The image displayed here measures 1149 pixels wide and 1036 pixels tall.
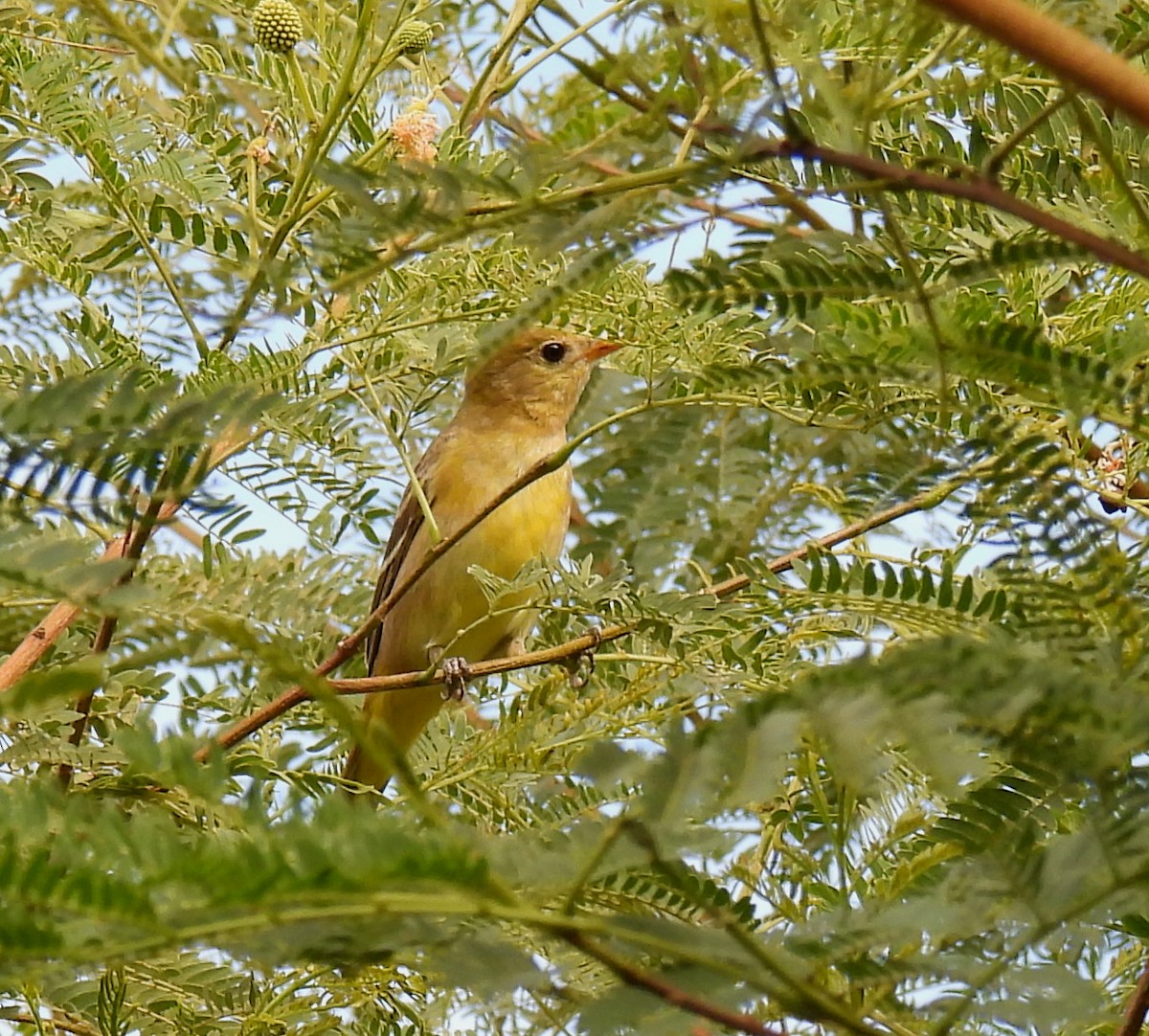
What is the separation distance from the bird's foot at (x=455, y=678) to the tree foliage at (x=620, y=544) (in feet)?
0.22

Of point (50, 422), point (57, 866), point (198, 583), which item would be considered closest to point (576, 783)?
point (198, 583)

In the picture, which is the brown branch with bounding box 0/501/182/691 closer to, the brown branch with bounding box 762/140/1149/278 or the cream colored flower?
the cream colored flower

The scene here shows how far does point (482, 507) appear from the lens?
13.7 ft

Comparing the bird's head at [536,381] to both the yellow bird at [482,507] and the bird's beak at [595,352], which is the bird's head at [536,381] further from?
the bird's beak at [595,352]

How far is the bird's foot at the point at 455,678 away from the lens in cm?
307

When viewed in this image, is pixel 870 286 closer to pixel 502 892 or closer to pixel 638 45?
pixel 638 45

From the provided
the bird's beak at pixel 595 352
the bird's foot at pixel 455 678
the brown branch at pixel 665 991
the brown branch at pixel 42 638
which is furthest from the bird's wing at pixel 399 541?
the brown branch at pixel 665 991

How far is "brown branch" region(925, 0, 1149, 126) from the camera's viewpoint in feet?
2.75

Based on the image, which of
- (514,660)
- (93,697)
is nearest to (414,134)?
(514,660)

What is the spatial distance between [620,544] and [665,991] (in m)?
2.25

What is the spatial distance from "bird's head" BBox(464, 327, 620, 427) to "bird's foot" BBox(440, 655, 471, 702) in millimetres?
1239

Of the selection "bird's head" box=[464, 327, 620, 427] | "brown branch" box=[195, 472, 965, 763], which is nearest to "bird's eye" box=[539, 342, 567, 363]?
"bird's head" box=[464, 327, 620, 427]

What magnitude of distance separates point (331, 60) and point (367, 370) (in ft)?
1.54

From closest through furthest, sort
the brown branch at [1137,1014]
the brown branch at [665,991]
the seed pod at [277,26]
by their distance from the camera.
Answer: the brown branch at [665,991] → the brown branch at [1137,1014] → the seed pod at [277,26]
